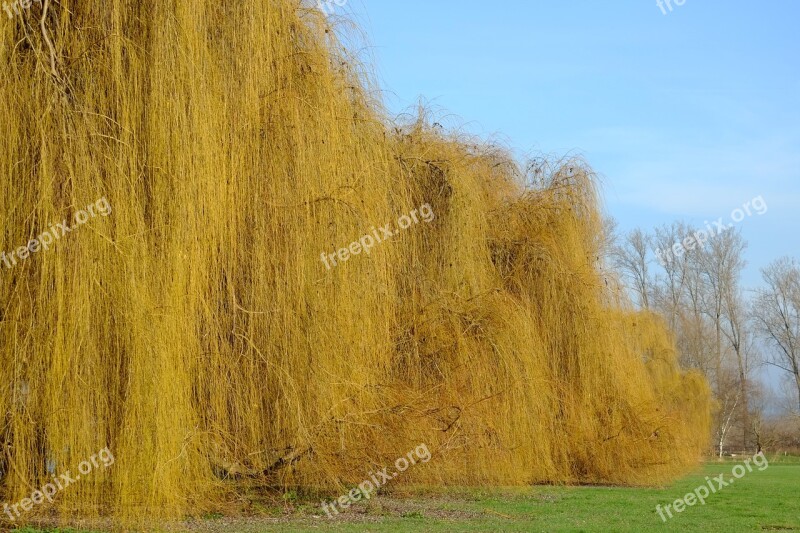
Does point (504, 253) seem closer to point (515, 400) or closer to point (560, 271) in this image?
point (560, 271)

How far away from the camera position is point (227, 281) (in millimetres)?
8797

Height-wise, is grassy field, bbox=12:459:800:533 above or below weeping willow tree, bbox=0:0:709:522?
below

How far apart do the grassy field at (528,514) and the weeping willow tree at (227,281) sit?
1.34 ft

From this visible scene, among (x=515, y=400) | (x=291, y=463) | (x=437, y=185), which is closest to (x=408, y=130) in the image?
(x=437, y=185)

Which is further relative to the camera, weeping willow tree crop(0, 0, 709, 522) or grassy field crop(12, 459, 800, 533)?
grassy field crop(12, 459, 800, 533)

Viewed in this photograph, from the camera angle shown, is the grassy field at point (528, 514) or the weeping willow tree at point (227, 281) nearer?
the weeping willow tree at point (227, 281)

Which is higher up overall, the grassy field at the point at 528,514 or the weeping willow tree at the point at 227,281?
the weeping willow tree at the point at 227,281

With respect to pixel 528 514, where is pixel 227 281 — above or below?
above

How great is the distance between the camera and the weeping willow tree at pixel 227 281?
277 inches

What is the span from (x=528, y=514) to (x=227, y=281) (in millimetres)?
4630

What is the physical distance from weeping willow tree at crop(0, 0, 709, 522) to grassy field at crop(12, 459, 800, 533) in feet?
1.34

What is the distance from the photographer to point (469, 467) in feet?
38.2

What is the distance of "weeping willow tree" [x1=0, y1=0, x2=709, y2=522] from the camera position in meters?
7.02

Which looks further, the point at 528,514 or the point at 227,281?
the point at 528,514
